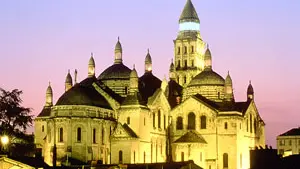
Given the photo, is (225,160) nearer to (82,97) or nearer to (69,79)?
(82,97)

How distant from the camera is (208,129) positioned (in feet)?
297

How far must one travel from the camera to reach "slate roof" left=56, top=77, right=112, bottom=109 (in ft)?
274

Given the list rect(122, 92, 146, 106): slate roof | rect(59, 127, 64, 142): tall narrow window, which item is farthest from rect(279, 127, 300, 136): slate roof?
rect(59, 127, 64, 142): tall narrow window

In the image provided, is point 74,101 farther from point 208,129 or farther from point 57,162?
point 208,129

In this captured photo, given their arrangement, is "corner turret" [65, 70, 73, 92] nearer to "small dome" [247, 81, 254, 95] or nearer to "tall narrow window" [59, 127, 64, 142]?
"tall narrow window" [59, 127, 64, 142]

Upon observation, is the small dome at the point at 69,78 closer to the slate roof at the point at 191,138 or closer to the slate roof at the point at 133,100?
the slate roof at the point at 133,100

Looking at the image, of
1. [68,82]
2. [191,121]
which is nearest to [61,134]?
[68,82]

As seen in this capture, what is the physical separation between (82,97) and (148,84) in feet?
47.5

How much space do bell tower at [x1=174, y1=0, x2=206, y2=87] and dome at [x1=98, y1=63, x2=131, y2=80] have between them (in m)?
14.1

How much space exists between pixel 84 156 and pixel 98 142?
248 cm

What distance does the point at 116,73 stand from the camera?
9581 cm

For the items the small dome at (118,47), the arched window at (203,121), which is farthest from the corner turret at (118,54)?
the arched window at (203,121)

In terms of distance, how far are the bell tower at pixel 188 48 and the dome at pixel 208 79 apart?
10.8 meters

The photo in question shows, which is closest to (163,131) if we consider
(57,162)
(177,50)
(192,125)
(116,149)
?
(192,125)
